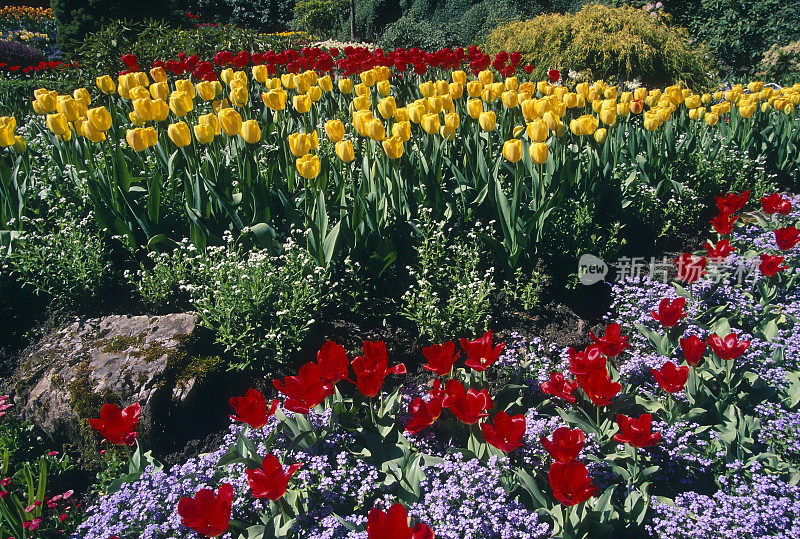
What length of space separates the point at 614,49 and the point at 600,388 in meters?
7.09

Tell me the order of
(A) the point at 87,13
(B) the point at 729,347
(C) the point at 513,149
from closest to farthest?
(B) the point at 729,347
(C) the point at 513,149
(A) the point at 87,13

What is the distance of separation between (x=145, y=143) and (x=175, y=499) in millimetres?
1950

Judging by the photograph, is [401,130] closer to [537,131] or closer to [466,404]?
[537,131]

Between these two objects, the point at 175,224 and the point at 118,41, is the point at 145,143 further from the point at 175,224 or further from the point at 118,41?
the point at 118,41

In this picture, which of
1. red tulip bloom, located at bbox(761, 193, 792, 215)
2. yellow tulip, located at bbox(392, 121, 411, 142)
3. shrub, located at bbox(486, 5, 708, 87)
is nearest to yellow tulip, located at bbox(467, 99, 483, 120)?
yellow tulip, located at bbox(392, 121, 411, 142)

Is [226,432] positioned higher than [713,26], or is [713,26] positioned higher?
[713,26]

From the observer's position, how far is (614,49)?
7.64 meters

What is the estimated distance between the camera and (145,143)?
3.00m

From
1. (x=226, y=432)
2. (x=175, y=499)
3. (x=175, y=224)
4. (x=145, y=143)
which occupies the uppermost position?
(x=145, y=143)

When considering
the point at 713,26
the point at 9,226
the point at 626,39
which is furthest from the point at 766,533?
the point at 713,26

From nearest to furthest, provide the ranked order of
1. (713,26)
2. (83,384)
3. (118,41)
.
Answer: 1. (83,384)
2. (118,41)
3. (713,26)

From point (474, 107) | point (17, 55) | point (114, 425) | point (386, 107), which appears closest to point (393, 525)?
point (114, 425)

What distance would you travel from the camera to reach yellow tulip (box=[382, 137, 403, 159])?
287 cm

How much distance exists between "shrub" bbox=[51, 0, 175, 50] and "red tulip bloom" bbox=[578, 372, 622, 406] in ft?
46.7
